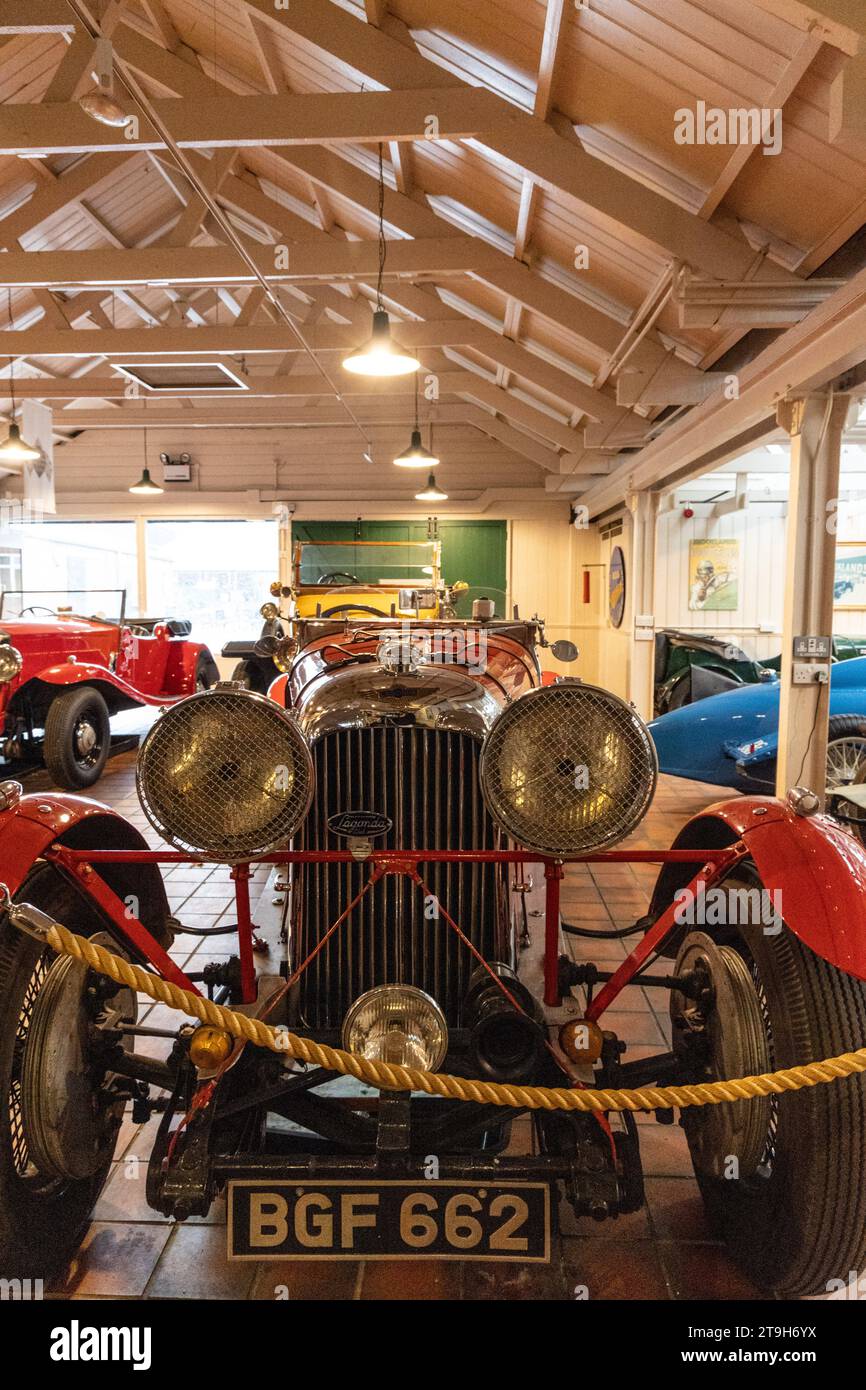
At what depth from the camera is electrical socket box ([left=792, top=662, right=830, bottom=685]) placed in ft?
14.0

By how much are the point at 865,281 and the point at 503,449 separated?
791 centimetres

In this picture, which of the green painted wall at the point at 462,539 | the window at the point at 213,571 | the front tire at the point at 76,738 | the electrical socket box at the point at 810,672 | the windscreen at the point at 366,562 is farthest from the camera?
the window at the point at 213,571

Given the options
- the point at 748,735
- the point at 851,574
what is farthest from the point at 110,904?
the point at 851,574

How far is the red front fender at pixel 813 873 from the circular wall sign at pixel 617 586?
7176mm

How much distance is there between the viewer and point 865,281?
3.26 m

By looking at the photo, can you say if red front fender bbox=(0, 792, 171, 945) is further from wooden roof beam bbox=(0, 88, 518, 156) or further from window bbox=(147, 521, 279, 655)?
window bbox=(147, 521, 279, 655)

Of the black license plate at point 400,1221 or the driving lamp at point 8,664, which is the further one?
the driving lamp at point 8,664

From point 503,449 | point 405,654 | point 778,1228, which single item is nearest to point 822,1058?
point 778,1228

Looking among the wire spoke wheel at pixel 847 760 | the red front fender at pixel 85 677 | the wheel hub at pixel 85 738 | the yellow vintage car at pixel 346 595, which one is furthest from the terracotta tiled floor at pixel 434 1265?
the wheel hub at pixel 85 738

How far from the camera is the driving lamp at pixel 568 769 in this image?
1.59 metres

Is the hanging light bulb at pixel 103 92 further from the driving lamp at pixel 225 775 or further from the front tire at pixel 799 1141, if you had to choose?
the front tire at pixel 799 1141

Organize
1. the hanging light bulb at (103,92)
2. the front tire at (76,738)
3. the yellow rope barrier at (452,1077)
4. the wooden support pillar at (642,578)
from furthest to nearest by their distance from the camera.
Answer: the wooden support pillar at (642,578) → the front tire at (76,738) → the hanging light bulb at (103,92) → the yellow rope barrier at (452,1077)

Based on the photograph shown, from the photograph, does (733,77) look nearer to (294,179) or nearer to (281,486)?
(294,179)

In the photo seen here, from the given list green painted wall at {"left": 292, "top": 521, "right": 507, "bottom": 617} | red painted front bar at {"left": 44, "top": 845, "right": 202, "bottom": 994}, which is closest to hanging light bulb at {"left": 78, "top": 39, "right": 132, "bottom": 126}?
red painted front bar at {"left": 44, "top": 845, "right": 202, "bottom": 994}
